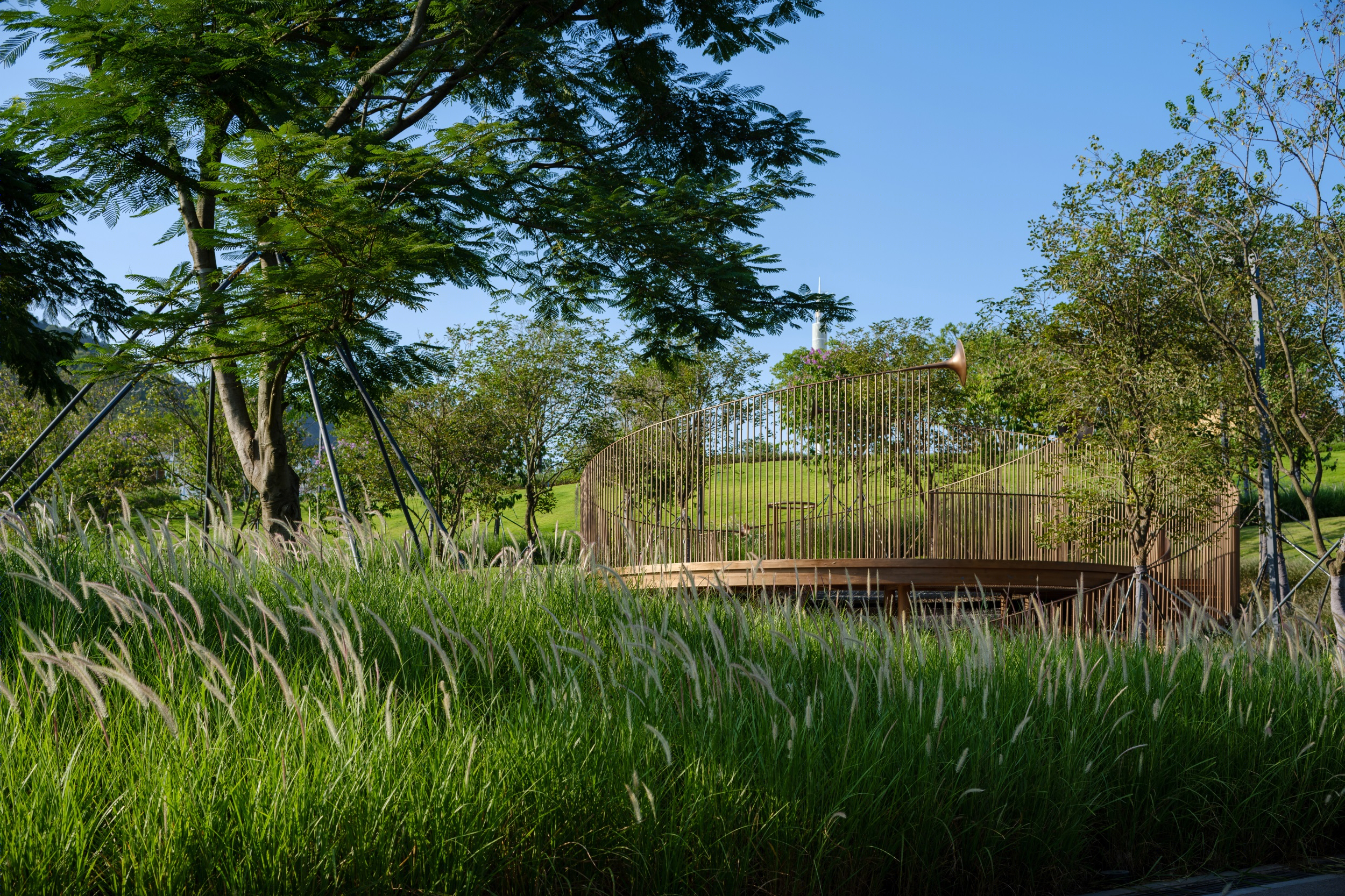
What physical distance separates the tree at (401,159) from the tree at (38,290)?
236 cm

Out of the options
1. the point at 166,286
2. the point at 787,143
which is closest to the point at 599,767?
the point at 166,286

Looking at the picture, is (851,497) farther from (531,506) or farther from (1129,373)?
(531,506)

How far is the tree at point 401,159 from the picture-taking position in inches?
222

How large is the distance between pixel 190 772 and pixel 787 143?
8.67 metres

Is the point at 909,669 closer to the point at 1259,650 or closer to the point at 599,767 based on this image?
the point at 599,767

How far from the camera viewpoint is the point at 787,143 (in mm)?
9453

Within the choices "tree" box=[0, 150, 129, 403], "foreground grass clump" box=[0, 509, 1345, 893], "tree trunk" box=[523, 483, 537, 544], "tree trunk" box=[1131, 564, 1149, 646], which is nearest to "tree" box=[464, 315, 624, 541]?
"tree trunk" box=[523, 483, 537, 544]

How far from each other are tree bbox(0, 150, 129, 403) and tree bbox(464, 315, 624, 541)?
10776 mm

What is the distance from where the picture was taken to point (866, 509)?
9.48m

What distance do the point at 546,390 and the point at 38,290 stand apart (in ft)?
41.2

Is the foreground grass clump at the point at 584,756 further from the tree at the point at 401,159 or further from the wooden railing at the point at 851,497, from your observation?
the wooden railing at the point at 851,497

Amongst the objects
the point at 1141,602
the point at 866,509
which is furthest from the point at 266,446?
the point at 1141,602

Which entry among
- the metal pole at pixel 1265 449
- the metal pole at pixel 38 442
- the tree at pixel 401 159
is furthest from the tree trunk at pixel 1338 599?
the metal pole at pixel 38 442

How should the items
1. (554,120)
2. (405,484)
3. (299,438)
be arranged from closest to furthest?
(554,120) < (299,438) < (405,484)
